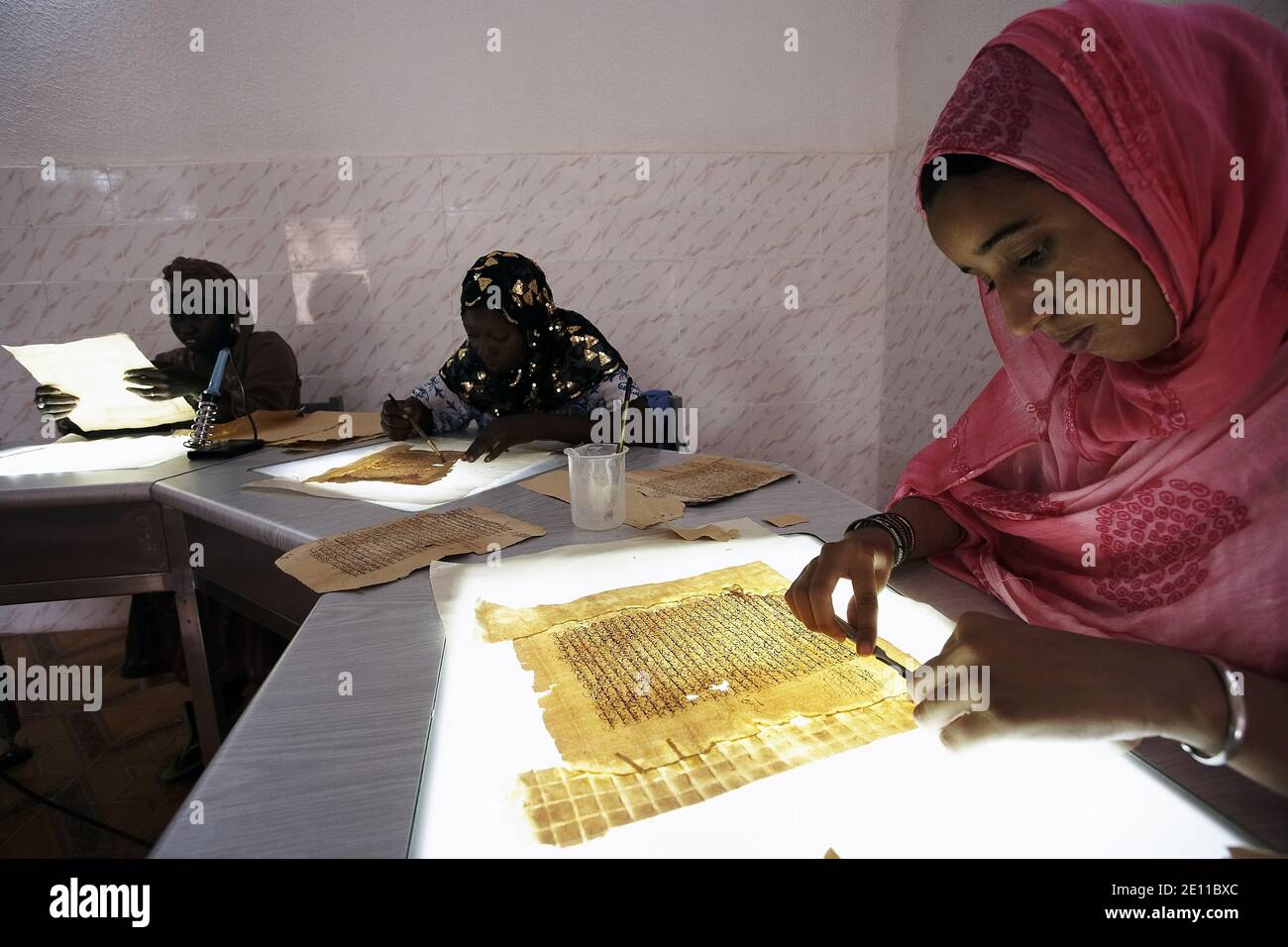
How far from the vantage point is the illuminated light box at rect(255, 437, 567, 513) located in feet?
5.06

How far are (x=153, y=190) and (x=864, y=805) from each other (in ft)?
12.4

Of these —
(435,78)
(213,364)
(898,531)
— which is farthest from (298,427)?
(898,531)

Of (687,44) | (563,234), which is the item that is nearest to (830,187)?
(687,44)

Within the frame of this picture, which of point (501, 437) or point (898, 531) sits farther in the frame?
point (501, 437)

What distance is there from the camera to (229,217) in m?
3.19

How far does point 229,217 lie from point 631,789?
3487 mm

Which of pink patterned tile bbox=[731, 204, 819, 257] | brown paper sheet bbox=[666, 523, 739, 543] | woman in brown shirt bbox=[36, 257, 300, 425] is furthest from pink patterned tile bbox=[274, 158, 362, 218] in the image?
brown paper sheet bbox=[666, 523, 739, 543]

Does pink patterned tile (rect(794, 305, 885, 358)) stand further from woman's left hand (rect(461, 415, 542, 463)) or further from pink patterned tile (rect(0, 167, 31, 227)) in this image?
pink patterned tile (rect(0, 167, 31, 227))

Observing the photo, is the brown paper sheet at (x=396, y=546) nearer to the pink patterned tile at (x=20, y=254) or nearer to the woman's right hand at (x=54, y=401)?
the woman's right hand at (x=54, y=401)

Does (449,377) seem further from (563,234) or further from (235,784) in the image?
(235,784)

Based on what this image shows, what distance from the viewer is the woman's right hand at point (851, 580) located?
31.6 inches

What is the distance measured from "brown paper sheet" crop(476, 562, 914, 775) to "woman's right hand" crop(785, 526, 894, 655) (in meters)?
0.03

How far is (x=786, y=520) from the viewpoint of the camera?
4.20 ft

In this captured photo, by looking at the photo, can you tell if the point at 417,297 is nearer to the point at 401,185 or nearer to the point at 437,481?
the point at 401,185
